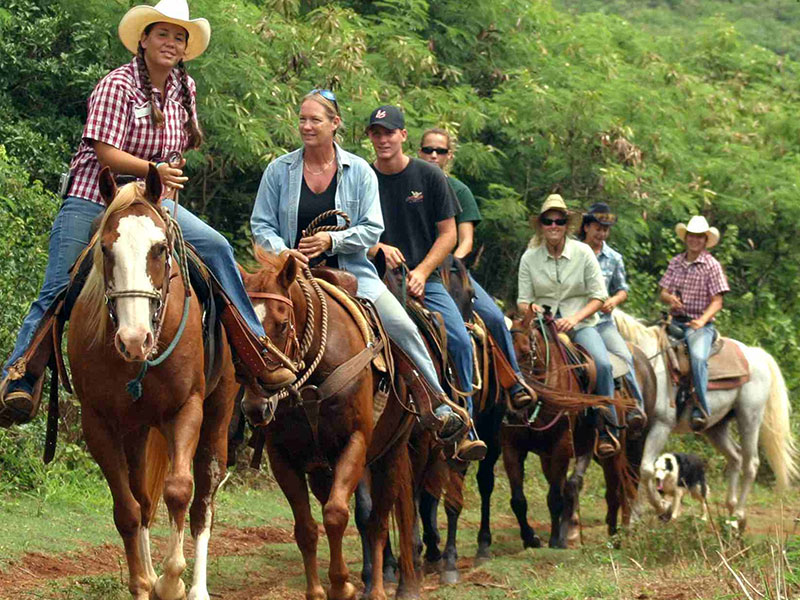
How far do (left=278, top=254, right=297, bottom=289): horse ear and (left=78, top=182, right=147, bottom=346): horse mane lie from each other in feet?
3.80

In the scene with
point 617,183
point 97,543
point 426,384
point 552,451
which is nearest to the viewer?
point 426,384

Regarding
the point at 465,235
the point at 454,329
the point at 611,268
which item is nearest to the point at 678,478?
the point at 611,268

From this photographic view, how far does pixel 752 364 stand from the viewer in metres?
15.0

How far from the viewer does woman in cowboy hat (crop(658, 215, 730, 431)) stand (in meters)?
14.1

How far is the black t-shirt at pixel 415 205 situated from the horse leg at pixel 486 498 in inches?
106

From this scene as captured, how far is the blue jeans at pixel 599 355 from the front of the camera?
12.1 meters

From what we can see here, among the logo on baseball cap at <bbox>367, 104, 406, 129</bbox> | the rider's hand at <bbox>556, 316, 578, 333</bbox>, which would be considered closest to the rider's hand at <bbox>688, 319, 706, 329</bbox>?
the rider's hand at <bbox>556, 316, 578, 333</bbox>

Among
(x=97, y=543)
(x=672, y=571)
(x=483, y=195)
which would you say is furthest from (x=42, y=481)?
(x=483, y=195)

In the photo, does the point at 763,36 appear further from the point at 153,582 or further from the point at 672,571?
the point at 153,582

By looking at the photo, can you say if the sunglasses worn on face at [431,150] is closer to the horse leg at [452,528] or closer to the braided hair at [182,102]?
the horse leg at [452,528]

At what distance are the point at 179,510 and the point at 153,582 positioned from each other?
0.63 meters

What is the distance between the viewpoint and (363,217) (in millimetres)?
7938

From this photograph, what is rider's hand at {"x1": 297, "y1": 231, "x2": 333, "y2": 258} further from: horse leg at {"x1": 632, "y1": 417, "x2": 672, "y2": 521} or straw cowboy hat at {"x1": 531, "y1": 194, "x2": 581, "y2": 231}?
horse leg at {"x1": 632, "y1": 417, "x2": 672, "y2": 521}

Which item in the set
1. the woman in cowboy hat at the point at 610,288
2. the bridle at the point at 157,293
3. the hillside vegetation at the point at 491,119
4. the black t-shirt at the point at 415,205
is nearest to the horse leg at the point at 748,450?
the woman in cowboy hat at the point at 610,288
